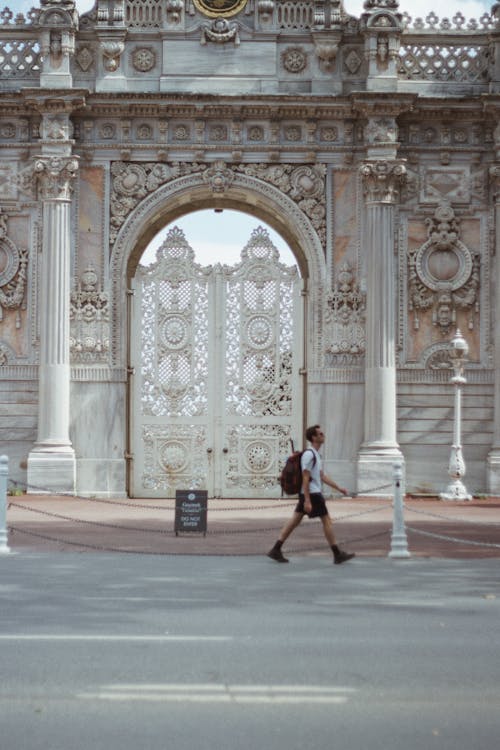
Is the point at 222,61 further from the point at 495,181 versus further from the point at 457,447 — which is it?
the point at 457,447

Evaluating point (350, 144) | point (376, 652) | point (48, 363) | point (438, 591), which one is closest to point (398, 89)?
point (350, 144)

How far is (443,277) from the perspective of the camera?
1006 inches

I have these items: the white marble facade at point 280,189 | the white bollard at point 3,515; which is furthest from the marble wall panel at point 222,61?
the white bollard at point 3,515

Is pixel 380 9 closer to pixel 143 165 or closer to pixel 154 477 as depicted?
pixel 143 165

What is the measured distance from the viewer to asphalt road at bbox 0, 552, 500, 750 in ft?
22.6

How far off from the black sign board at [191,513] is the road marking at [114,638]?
26.3 feet

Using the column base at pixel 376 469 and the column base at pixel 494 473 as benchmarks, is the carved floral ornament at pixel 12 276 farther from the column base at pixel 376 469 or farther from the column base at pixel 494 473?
the column base at pixel 494 473

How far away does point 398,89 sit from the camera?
83.9ft

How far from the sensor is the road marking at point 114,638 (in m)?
9.48

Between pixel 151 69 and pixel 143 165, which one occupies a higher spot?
pixel 151 69

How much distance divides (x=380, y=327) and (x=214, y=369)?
324 centimetres

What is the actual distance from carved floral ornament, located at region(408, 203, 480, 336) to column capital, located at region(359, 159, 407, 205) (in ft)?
3.31

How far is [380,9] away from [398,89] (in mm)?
1498

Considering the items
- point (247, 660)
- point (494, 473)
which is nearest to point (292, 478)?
point (247, 660)
